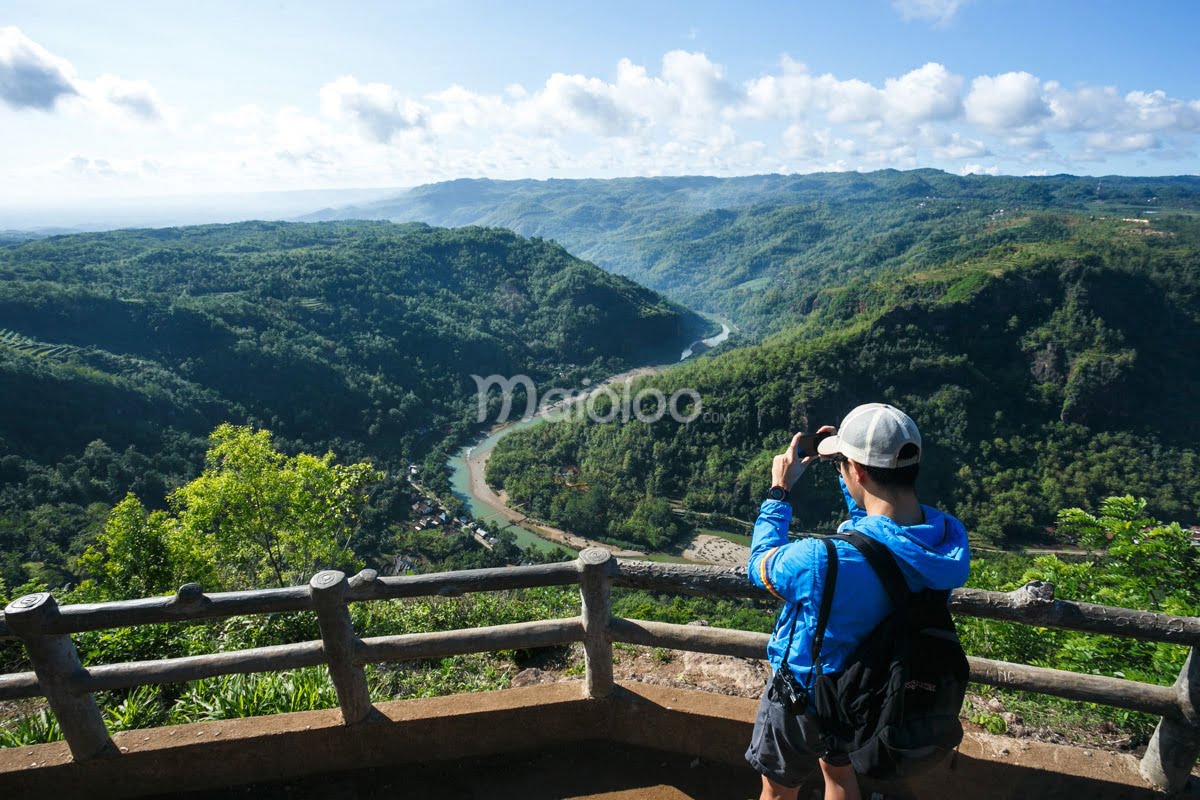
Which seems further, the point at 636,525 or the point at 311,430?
the point at 311,430

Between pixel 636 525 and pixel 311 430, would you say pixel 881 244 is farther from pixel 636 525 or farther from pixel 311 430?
pixel 311 430

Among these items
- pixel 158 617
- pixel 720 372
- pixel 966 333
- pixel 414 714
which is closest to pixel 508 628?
pixel 414 714

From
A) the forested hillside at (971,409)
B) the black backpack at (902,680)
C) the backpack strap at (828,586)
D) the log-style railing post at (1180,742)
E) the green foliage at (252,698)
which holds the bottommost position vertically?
the forested hillside at (971,409)

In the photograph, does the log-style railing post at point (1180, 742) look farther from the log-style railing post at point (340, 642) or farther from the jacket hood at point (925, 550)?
the log-style railing post at point (340, 642)

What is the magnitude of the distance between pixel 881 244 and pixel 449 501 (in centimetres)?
13536

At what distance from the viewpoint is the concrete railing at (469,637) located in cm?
276

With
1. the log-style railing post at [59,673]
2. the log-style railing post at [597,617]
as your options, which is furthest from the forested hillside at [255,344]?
the log-style railing post at [597,617]

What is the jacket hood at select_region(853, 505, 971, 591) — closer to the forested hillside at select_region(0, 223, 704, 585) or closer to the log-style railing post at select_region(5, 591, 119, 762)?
the log-style railing post at select_region(5, 591, 119, 762)

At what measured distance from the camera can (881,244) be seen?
5832 inches

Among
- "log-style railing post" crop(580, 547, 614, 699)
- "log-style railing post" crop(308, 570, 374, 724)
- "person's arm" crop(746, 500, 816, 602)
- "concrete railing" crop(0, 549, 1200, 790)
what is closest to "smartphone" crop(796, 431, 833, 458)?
"person's arm" crop(746, 500, 816, 602)

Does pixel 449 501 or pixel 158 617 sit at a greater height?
pixel 158 617

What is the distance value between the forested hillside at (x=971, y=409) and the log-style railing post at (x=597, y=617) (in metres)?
49.0

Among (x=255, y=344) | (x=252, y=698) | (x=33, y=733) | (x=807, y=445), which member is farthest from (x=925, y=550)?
(x=255, y=344)

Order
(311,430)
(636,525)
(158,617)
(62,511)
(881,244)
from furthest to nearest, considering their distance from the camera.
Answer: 1. (881,244)
2. (311,430)
3. (636,525)
4. (62,511)
5. (158,617)
